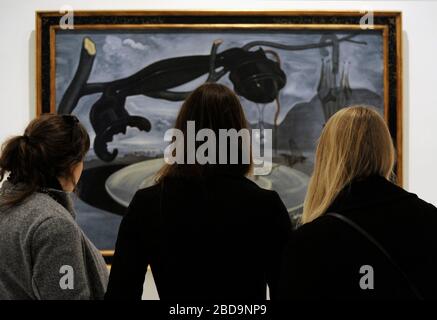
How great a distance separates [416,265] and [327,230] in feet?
0.63

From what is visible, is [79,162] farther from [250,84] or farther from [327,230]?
[250,84]

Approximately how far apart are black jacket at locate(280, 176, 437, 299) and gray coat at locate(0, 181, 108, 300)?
53 cm

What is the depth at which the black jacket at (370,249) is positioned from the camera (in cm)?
103

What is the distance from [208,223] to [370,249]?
1.18ft

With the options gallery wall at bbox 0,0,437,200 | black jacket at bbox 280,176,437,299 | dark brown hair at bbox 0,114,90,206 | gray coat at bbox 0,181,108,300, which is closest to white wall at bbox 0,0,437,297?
gallery wall at bbox 0,0,437,200

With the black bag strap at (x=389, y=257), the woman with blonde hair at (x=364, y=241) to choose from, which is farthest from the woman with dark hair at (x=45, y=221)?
the black bag strap at (x=389, y=257)

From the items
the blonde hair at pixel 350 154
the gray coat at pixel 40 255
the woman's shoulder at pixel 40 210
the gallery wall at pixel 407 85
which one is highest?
the gallery wall at pixel 407 85

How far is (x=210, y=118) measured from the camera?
1184 millimetres

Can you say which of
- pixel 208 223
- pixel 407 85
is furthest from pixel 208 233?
pixel 407 85

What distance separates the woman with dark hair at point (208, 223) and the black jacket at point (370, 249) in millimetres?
123

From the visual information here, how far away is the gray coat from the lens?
3.96 feet

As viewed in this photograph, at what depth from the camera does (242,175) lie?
1.21 m

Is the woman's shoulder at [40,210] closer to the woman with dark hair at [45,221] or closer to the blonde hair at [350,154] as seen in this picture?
the woman with dark hair at [45,221]
